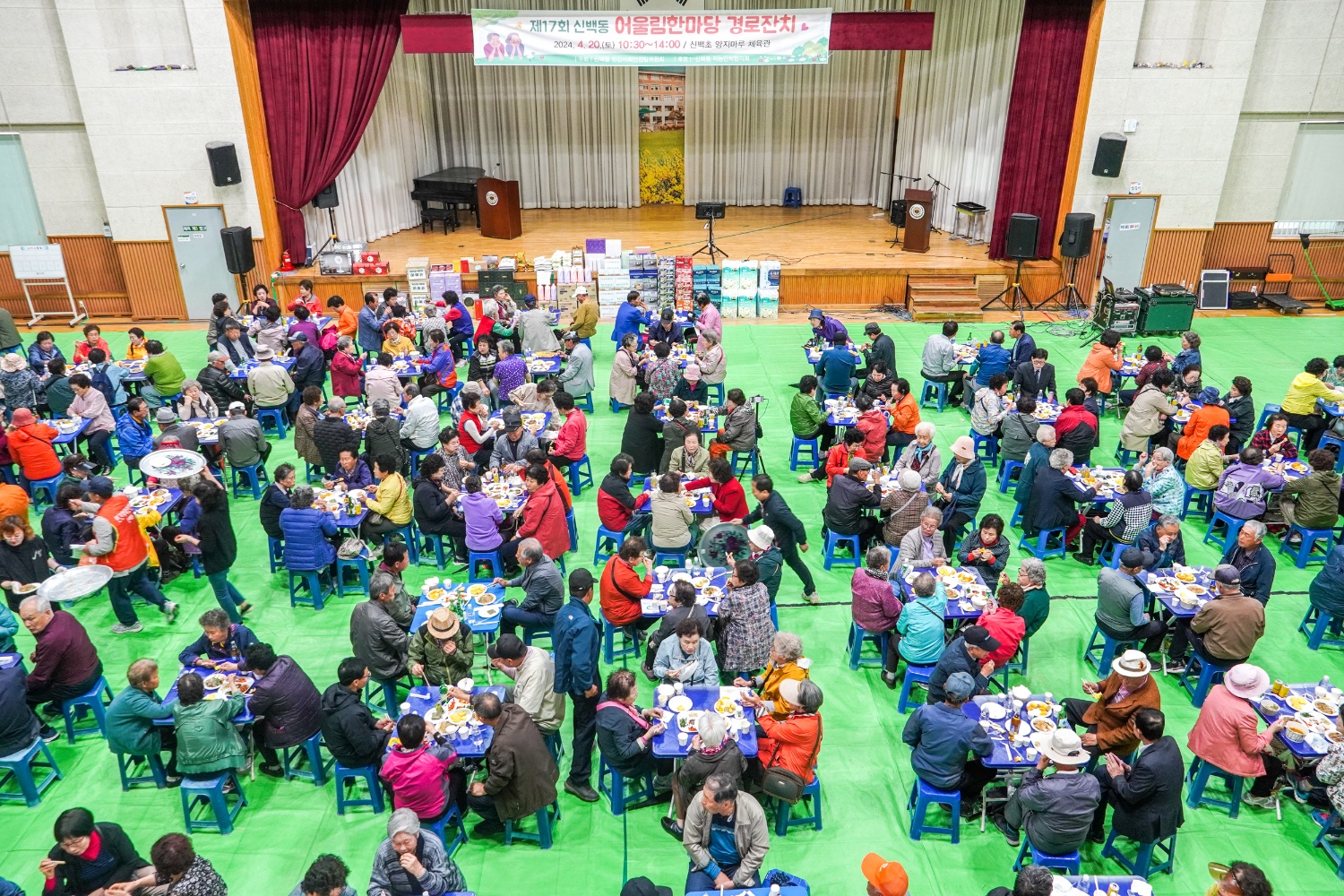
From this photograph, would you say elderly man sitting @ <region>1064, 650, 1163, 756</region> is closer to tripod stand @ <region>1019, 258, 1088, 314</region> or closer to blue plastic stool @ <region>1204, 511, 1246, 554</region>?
blue plastic stool @ <region>1204, 511, 1246, 554</region>

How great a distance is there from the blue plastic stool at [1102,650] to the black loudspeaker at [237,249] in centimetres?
1483

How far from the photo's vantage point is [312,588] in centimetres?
959

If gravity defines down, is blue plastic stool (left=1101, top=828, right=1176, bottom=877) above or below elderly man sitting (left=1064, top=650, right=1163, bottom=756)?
below

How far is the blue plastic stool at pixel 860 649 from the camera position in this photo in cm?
866

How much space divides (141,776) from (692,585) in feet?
15.1

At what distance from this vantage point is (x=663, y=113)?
24.4 m

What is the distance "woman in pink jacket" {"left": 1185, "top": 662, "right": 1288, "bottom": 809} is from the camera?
682 cm

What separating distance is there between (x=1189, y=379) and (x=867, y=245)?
9382 millimetres

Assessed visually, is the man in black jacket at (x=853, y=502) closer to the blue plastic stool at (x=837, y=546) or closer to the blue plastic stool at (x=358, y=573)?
the blue plastic stool at (x=837, y=546)

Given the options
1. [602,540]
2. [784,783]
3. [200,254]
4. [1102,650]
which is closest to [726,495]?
[602,540]

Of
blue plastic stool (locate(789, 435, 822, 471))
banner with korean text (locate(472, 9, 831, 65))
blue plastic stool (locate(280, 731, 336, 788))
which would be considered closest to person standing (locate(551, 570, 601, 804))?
blue plastic stool (locate(280, 731, 336, 788))

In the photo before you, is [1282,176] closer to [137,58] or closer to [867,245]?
[867,245]

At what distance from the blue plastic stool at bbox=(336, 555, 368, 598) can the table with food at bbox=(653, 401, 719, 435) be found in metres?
3.68

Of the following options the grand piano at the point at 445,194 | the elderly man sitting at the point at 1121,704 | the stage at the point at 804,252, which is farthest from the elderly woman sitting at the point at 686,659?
the grand piano at the point at 445,194
